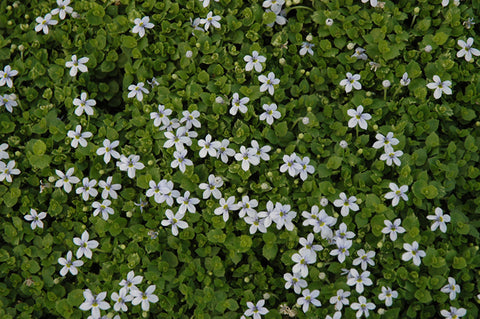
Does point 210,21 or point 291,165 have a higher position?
point 210,21

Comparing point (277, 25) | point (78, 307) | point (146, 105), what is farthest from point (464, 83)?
point (78, 307)

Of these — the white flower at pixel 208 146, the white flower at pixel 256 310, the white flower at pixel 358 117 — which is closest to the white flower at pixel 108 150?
the white flower at pixel 208 146

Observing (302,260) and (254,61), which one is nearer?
(302,260)

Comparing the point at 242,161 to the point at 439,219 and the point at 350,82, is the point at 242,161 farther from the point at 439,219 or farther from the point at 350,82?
the point at 439,219

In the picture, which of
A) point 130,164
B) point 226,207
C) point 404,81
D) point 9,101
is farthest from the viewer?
point 9,101

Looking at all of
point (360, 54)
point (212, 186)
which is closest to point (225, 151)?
point (212, 186)

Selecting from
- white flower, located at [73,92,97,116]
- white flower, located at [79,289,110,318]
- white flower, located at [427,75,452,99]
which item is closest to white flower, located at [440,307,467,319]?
white flower, located at [427,75,452,99]
